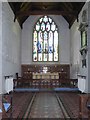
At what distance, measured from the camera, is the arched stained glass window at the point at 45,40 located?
1889 centimetres

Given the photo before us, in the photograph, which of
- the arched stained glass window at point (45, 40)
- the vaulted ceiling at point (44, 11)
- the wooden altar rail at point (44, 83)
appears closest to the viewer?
the vaulted ceiling at point (44, 11)

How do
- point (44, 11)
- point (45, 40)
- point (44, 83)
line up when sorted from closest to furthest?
point (44, 83) < point (44, 11) < point (45, 40)

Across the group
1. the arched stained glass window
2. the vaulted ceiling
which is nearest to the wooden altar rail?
the arched stained glass window

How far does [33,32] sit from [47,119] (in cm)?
1361

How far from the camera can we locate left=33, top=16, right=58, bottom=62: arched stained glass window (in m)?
18.9

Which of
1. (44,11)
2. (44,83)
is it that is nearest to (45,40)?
(44,11)

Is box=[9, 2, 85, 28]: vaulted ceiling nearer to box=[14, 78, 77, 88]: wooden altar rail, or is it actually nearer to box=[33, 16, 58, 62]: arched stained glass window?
box=[33, 16, 58, 62]: arched stained glass window

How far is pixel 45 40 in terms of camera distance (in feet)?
62.6

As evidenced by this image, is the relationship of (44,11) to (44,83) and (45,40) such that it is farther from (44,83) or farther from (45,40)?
(44,83)

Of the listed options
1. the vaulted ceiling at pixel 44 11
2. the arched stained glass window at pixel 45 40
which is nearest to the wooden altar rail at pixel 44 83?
the arched stained glass window at pixel 45 40

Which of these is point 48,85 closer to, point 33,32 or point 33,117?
point 33,32

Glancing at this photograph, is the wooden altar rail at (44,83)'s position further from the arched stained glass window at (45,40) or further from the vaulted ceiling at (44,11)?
the vaulted ceiling at (44,11)

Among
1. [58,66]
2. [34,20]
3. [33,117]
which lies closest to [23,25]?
[34,20]

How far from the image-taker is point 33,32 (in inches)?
742
